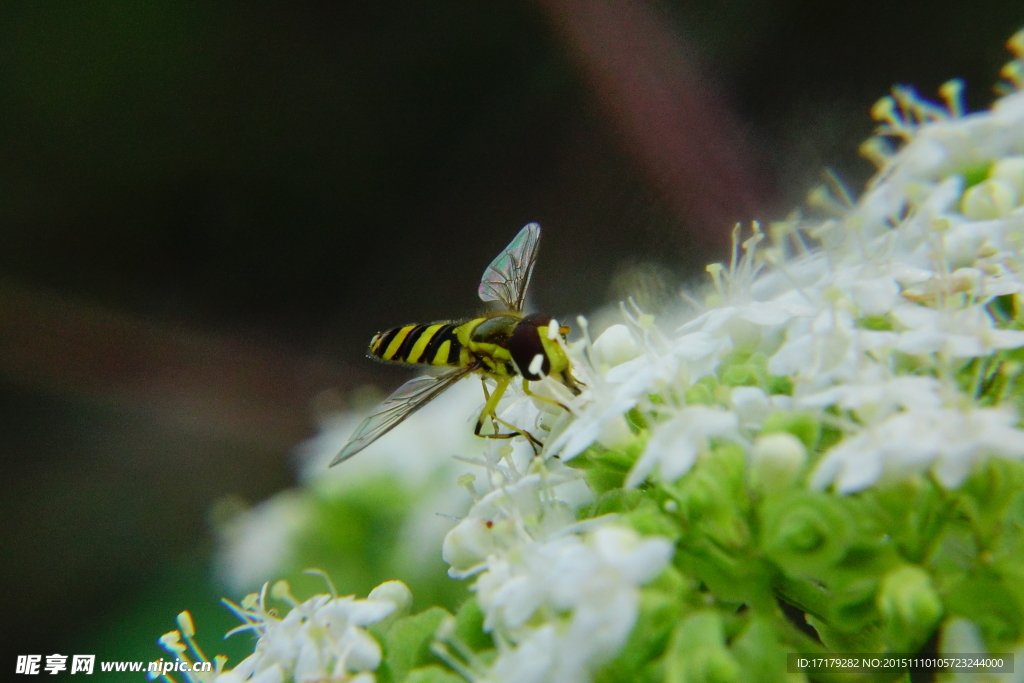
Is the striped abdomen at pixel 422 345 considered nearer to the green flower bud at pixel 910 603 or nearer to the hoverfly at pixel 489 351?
the hoverfly at pixel 489 351

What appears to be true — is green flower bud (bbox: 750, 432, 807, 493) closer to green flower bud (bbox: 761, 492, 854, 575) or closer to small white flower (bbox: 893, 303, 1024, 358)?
green flower bud (bbox: 761, 492, 854, 575)

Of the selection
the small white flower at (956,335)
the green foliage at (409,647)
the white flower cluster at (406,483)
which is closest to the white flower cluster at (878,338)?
the small white flower at (956,335)

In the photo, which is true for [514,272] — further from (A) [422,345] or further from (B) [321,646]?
(B) [321,646]

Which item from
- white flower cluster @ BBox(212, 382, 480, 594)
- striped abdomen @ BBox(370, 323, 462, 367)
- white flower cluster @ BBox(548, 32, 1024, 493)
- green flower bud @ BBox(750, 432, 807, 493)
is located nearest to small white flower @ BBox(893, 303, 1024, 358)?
white flower cluster @ BBox(548, 32, 1024, 493)

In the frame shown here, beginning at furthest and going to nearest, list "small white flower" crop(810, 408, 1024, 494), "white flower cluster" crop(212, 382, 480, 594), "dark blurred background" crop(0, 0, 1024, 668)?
1. "dark blurred background" crop(0, 0, 1024, 668)
2. "white flower cluster" crop(212, 382, 480, 594)
3. "small white flower" crop(810, 408, 1024, 494)

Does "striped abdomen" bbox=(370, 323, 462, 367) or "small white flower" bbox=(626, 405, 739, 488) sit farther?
"striped abdomen" bbox=(370, 323, 462, 367)

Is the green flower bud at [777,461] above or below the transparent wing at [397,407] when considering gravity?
below
